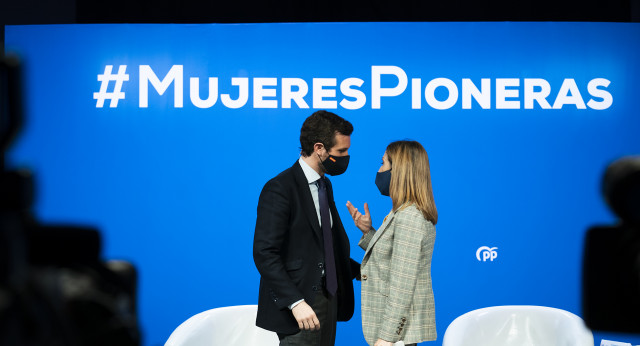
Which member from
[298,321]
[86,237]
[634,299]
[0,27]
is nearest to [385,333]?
[298,321]

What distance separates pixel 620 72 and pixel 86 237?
12.9 feet

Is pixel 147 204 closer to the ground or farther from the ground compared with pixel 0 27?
closer to the ground

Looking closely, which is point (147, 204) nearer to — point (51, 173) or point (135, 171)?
point (135, 171)

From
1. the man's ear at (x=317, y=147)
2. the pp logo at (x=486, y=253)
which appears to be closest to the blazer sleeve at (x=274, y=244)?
the man's ear at (x=317, y=147)

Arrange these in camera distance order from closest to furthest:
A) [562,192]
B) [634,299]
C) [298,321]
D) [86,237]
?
[86,237] < [634,299] < [298,321] < [562,192]

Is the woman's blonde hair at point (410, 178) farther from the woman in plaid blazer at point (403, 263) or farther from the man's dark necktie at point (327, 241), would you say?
the man's dark necktie at point (327, 241)

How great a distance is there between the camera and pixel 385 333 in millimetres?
2434

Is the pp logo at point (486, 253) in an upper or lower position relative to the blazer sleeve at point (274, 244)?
lower

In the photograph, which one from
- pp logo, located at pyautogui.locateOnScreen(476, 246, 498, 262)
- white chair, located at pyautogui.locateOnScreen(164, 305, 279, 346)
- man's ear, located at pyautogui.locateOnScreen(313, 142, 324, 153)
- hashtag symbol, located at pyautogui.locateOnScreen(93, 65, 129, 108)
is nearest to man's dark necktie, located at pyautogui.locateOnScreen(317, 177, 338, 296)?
man's ear, located at pyautogui.locateOnScreen(313, 142, 324, 153)

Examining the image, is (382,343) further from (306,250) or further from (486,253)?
(486,253)

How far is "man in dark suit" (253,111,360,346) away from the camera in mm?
2348

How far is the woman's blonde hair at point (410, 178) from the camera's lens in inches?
103

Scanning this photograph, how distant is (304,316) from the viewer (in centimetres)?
231

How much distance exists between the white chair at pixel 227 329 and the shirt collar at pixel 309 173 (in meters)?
0.84
